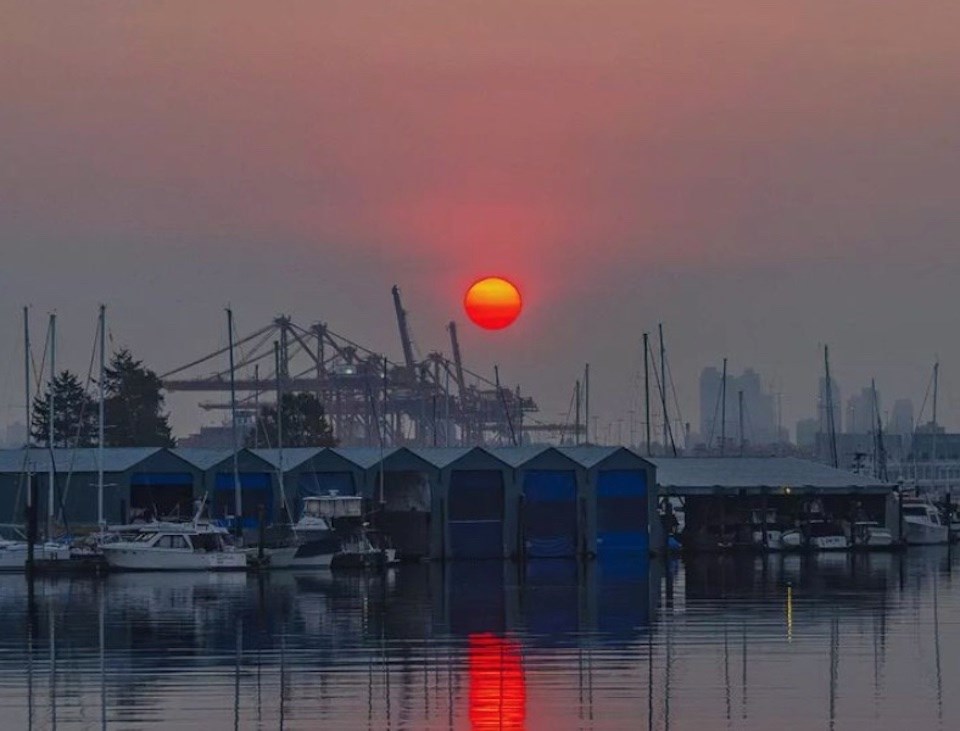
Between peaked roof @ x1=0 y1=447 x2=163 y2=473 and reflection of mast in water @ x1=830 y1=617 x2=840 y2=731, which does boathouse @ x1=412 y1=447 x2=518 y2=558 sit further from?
reflection of mast in water @ x1=830 y1=617 x2=840 y2=731

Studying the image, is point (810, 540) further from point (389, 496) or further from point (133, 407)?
point (133, 407)

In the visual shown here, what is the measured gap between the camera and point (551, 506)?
7538 cm

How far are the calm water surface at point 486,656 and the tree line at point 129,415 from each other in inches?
2482

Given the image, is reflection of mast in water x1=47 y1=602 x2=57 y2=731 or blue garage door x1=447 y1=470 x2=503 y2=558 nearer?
reflection of mast in water x1=47 y1=602 x2=57 y2=731

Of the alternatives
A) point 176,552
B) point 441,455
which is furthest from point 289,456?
point 176,552

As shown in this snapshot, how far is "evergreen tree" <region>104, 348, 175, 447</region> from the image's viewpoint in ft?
405

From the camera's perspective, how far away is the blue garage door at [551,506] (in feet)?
246

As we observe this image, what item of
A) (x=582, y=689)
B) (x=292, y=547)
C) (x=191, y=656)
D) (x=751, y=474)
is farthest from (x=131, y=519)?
(x=582, y=689)

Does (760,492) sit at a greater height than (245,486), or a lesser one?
lesser

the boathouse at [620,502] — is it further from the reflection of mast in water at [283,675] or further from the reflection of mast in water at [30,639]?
the reflection of mast in water at [283,675]

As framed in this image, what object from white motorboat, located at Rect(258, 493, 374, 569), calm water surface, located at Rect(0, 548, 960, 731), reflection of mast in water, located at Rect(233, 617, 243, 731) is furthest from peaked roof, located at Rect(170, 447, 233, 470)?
reflection of mast in water, located at Rect(233, 617, 243, 731)

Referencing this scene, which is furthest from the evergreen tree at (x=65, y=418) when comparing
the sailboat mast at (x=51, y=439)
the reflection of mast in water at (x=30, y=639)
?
the reflection of mast in water at (x=30, y=639)

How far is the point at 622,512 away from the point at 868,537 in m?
12.8

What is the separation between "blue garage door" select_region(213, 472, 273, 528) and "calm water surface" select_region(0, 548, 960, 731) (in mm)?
18884
